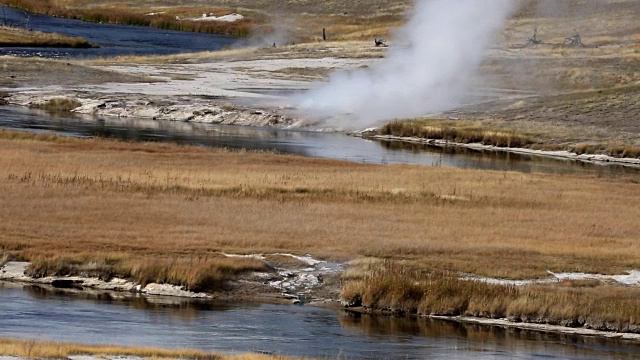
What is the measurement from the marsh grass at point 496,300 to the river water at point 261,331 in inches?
21.4

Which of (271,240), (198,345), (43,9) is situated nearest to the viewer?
(198,345)

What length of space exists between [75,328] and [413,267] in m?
7.58

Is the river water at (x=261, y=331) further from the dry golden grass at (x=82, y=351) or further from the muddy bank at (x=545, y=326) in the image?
the dry golden grass at (x=82, y=351)

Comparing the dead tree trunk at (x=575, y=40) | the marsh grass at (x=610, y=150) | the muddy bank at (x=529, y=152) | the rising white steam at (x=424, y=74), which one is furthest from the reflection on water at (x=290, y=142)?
the dead tree trunk at (x=575, y=40)

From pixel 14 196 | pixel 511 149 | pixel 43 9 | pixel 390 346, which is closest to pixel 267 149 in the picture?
pixel 511 149

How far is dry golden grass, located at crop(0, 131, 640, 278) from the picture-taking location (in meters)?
26.2

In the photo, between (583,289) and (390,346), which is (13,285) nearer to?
(390,346)

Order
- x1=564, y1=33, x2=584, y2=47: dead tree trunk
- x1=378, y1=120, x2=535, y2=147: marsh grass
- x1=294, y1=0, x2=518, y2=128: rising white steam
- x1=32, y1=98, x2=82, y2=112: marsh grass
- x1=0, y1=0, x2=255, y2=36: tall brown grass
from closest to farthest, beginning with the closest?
x1=378, y1=120, x2=535, y2=147: marsh grass → x1=32, y1=98, x2=82, y2=112: marsh grass → x1=294, y1=0, x2=518, y2=128: rising white steam → x1=564, y1=33, x2=584, y2=47: dead tree trunk → x1=0, y1=0, x2=255, y2=36: tall brown grass

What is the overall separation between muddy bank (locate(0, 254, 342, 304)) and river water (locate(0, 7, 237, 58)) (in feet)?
220

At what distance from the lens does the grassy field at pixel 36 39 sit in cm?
9962

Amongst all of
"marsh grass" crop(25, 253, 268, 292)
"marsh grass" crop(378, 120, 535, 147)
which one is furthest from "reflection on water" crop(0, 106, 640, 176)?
"marsh grass" crop(25, 253, 268, 292)

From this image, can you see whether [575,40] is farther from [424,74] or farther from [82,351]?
[82,351]

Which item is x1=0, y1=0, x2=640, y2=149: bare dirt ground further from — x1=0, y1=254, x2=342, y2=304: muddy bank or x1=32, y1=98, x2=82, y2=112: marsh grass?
x1=0, y1=254, x2=342, y2=304: muddy bank

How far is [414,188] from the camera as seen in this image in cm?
3678
